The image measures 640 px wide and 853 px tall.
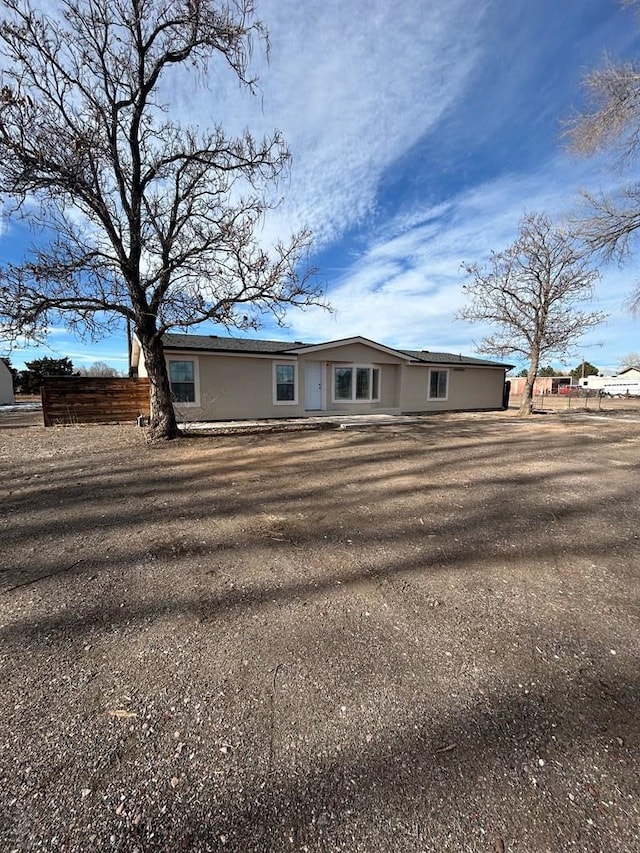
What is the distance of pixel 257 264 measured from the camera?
7863 millimetres

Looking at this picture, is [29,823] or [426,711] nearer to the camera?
[29,823]

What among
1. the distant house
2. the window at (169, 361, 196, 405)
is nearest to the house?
the window at (169, 361, 196, 405)

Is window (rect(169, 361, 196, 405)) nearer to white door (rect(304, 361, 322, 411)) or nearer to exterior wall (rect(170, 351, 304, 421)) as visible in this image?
exterior wall (rect(170, 351, 304, 421))

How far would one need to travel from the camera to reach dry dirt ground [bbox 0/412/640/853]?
4.08 feet

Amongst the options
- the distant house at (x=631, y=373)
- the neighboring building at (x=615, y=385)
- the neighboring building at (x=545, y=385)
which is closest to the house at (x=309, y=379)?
the neighboring building at (x=545, y=385)

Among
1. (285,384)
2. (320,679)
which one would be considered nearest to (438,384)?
(285,384)

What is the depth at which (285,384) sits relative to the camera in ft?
45.8

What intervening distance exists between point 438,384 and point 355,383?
4988 millimetres

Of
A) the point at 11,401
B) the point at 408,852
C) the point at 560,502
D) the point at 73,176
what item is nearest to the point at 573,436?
the point at 560,502

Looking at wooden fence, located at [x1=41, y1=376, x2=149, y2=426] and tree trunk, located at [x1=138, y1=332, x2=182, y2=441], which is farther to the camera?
wooden fence, located at [x1=41, y1=376, x2=149, y2=426]

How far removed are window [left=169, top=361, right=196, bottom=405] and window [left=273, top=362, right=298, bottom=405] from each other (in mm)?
2870

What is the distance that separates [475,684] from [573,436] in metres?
10.3

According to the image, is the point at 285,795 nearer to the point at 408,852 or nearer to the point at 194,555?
the point at 408,852

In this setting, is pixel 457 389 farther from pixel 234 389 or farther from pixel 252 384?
pixel 234 389
